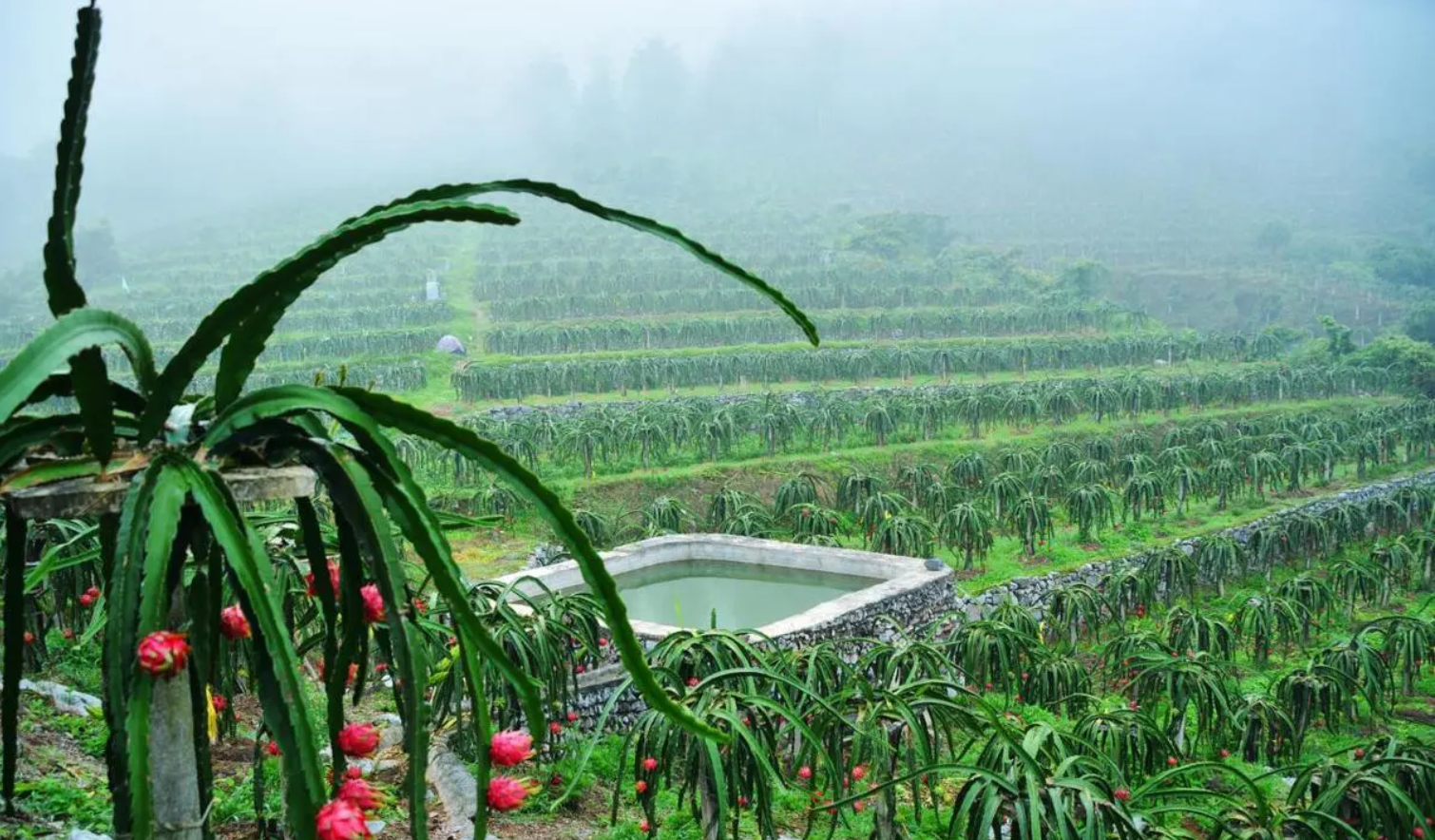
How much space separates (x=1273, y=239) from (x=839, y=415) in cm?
5529

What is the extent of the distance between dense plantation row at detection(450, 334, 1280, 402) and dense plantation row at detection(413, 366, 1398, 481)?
7.03 feet

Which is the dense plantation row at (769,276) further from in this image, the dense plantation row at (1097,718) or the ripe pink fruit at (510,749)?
the ripe pink fruit at (510,749)

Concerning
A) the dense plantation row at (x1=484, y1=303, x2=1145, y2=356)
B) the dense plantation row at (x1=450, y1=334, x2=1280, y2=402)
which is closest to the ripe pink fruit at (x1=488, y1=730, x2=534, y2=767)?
the dense plantation row at (x1=450, y1=334, x2=1280, y2=402)

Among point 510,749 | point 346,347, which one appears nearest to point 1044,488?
point 510,749

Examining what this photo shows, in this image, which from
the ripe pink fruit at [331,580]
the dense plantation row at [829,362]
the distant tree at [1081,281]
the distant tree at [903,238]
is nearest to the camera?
the ripe pink fruit at [331,580]

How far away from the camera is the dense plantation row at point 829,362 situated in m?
26.5

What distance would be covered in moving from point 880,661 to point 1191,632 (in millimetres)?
4387

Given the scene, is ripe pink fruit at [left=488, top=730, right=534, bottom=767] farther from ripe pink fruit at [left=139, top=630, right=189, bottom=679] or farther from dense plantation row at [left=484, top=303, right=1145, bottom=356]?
dense plantation row at [left=484, top=303, right=1145, bottom=356]

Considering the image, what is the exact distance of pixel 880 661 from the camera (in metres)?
8.66

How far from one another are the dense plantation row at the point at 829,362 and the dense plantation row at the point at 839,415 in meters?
2.14

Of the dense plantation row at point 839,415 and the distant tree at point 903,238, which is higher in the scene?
the distant tree at point 903,238

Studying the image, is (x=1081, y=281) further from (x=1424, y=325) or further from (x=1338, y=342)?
(x=1424, y=325)

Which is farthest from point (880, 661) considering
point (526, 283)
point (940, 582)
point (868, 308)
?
point (526, 283)

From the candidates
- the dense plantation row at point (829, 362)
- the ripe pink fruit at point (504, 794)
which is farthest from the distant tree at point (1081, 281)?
the ripe pink fruit at point (504, 794)
